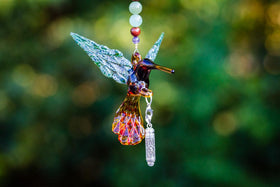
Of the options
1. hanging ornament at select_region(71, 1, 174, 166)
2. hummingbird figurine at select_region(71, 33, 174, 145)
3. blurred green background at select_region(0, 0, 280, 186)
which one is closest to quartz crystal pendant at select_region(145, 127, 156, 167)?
hanging ornament at select_region(71, 1, 174, 166)

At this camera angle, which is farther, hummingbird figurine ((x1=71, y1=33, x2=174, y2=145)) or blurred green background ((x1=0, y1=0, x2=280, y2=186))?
blurred green background ((x1=0, y1=0, x2=280, y2=186))

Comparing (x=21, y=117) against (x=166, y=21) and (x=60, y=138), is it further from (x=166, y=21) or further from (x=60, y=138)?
(x=166, y=21)

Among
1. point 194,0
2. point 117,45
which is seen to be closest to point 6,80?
point 117,45

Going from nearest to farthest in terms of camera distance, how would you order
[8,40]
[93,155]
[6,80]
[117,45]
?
1. [117,45]
2. [6,80]
3. [8,40]
4. [93,155]

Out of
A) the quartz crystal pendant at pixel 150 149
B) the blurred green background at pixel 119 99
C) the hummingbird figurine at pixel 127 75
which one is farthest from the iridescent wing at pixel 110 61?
the blurred green background at pixel 119 99

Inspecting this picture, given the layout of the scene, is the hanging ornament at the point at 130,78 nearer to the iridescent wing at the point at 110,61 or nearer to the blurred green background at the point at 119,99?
the iridescent wing at the point at 110,61

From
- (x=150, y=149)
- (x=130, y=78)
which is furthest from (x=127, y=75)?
(x=150, y=149)

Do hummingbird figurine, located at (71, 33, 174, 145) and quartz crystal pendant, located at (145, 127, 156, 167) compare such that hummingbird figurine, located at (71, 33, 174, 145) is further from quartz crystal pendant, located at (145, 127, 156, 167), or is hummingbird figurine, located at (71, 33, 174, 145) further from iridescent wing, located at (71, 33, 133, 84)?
quartz crystal pendant, located at (145, 127, 156, 167)
